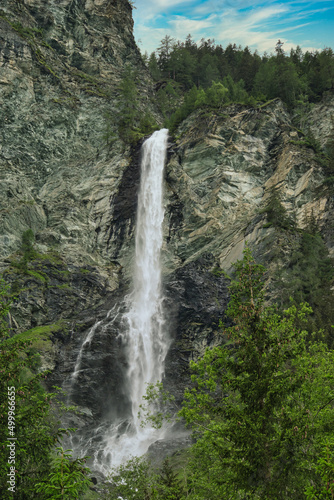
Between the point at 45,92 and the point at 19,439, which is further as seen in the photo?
the point at 45,92

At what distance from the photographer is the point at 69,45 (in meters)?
57.8

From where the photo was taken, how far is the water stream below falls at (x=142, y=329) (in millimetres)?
28094

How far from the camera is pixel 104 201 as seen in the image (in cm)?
4709

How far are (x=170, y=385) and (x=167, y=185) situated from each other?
2485 centimetres

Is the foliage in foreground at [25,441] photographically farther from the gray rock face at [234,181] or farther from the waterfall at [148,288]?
the gray rock face at [234,181]

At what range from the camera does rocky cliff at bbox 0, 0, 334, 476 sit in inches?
1380

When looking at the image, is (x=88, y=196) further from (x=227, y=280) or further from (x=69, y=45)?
(x=69, y=45)

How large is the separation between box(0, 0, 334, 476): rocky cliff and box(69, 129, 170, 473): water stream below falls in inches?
31.5

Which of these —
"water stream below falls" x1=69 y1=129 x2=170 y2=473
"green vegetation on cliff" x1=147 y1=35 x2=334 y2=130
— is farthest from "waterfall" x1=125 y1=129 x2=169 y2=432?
"green vegetation on cliff" x1=147 y1=35 x2=334 y2=130

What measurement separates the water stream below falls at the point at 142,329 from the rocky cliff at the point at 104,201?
2.62 feet

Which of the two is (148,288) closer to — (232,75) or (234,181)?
(234,181)

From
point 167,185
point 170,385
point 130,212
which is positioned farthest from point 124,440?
point 167,185

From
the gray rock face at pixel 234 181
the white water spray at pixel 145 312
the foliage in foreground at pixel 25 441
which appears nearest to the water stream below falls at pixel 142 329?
the white water spray at pixel 145 312

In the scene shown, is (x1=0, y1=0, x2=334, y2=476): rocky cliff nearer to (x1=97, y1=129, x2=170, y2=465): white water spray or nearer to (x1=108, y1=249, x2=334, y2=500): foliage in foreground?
(x1=97, y1=129, x2=170, y2=465): white water spray
